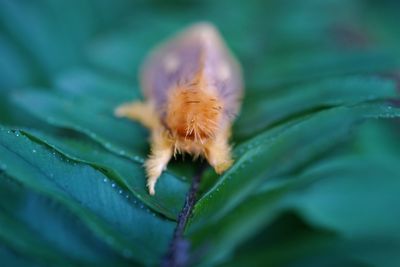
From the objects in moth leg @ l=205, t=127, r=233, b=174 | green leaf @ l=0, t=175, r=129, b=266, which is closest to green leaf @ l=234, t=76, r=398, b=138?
moth leg @ l=205, t=127, r=233, b=174

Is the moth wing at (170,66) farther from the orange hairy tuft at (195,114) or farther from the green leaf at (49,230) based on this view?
the green leaf at (49,230)

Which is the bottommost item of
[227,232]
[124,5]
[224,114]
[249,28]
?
[227,232]

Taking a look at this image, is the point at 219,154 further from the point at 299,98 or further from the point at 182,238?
the point at 299,98

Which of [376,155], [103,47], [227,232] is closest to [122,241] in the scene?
[227,232]

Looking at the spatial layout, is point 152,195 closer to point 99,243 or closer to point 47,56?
point 99,243

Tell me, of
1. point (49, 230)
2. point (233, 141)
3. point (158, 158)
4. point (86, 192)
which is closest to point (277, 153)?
point (233, 141)
